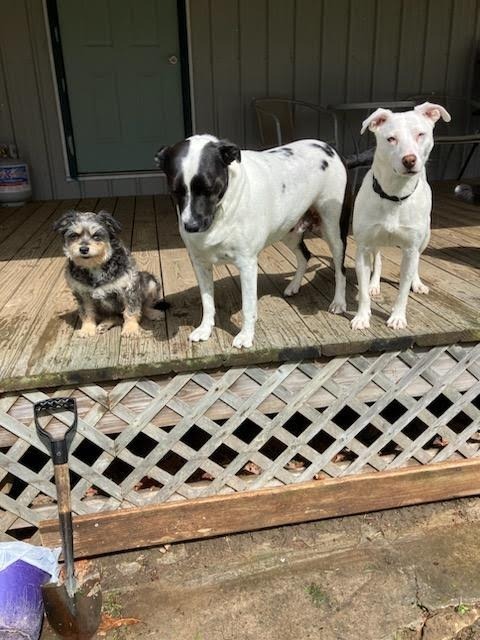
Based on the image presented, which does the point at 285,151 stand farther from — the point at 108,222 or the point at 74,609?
the point at 74,609

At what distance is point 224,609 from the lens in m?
2.12

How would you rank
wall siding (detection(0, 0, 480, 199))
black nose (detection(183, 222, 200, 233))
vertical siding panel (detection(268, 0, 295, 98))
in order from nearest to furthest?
black nose (detection(183, 222, 200, 233))
wall siding (detection(0, 0, 480, 199))
vertical siding panel (detection(268, 0, 295, 98))

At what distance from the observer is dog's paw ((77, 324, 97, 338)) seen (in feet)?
8.23

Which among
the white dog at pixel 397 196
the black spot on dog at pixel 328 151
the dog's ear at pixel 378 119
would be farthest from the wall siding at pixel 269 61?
the dog's ear at pixel 378 119

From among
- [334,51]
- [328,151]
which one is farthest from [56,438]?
[334,51]

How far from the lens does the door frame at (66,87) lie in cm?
546

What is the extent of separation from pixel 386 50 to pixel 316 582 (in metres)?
6.03

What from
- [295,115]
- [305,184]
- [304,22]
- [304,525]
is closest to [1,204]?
[295,115]

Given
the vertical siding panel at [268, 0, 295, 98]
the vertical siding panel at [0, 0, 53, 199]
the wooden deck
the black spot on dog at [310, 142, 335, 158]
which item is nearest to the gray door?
the vertical siding panel at [0, 0, 53, 199]

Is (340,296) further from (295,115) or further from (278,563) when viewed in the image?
(295,115)

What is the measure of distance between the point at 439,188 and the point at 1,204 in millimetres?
5174

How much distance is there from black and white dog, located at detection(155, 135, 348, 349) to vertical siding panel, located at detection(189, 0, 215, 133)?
3609 mm

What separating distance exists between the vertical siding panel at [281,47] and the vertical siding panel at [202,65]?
0.70m

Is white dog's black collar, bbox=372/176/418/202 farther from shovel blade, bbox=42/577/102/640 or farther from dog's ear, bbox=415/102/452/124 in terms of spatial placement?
shovel blade, bbox=42/577/102/640
